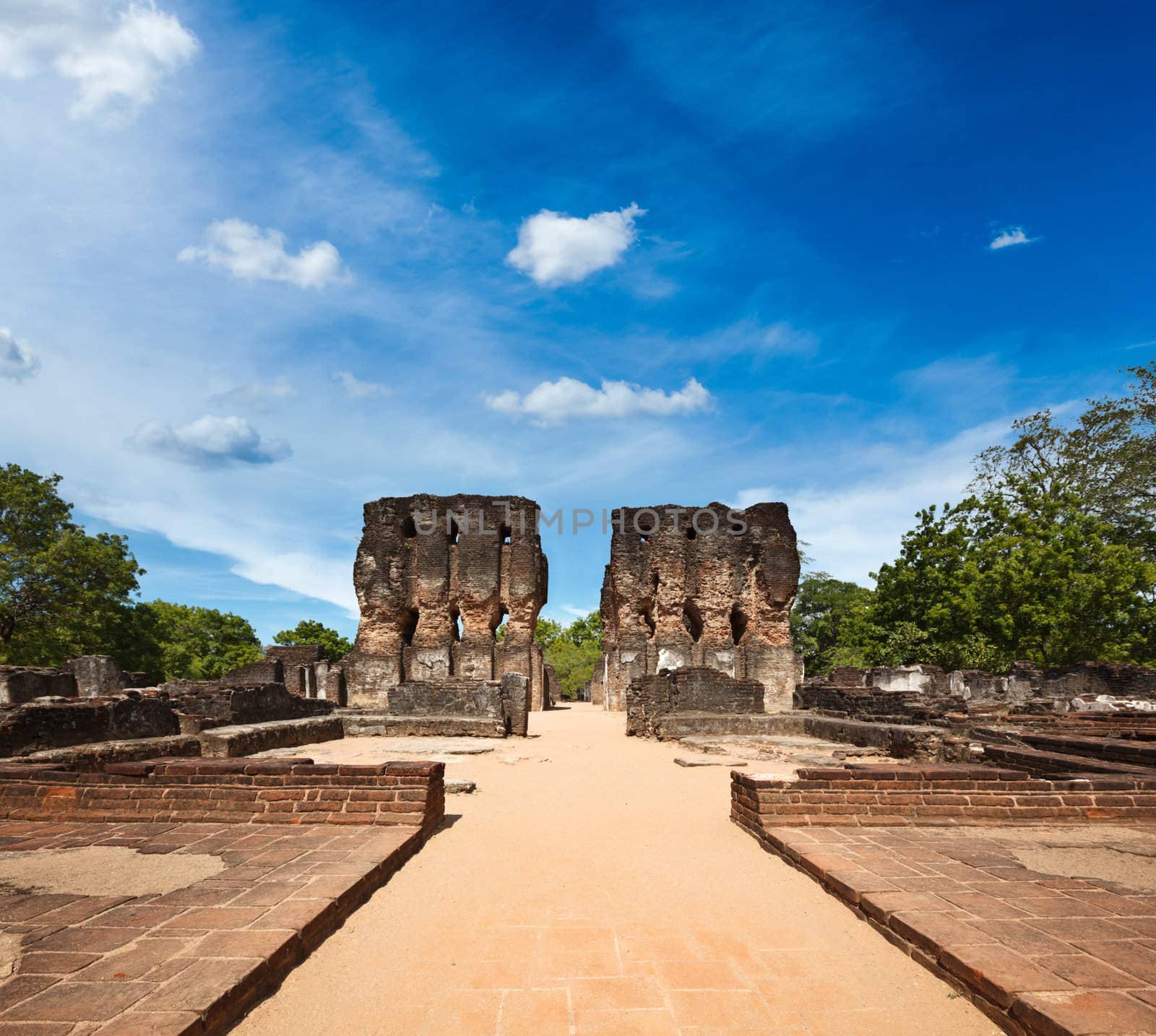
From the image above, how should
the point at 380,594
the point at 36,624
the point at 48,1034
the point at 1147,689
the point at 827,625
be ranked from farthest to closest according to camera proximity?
the point at 827,625, the point at 380,594, the point at 36,624, the point at 1147,689, the point at 48,1034

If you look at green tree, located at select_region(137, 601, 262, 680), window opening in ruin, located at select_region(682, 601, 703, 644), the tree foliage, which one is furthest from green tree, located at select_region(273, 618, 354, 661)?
window opening in ruin, located at select_region(682, 601, 703, 644)

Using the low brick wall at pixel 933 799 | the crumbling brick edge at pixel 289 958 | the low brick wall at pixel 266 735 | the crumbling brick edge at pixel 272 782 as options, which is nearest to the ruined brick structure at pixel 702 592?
the low brick wall at pixel 266 735

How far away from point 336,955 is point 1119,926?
3.87 metres

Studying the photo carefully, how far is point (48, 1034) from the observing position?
7.43 ft

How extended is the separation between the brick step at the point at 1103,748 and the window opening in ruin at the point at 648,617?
20.8 meters

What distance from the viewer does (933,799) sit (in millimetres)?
5766

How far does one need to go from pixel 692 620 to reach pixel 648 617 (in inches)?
82.0

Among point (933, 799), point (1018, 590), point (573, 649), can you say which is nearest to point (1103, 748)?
point (933, 799)

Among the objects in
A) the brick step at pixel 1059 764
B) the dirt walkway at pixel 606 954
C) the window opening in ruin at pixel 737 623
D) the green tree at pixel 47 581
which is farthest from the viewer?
the window opening in ruin at pixel 737 623

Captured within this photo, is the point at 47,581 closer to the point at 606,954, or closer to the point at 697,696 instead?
the point at 697,696

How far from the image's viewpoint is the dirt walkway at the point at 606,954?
110 inches

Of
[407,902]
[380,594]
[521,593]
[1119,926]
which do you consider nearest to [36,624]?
[380,594]

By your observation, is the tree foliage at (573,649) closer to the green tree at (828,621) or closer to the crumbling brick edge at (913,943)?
the green tree at (828,621)

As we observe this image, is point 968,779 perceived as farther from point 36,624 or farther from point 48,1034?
point 36,624
